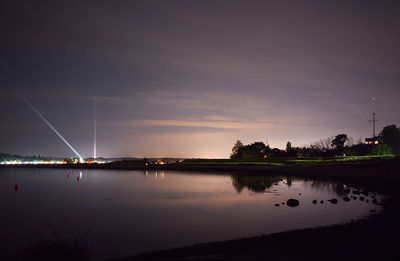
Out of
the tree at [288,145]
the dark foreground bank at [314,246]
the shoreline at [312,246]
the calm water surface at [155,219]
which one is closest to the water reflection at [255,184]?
the calm water surface at [155,219]

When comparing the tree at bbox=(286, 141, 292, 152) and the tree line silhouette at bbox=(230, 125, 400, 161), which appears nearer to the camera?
the tree line silhouette at bbox=(230, 125, 400, 161)

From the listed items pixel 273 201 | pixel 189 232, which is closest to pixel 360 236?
pixel 189 232

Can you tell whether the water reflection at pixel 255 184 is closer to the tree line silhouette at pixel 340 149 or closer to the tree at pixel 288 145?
the tree line silhouette at pixel 340 149

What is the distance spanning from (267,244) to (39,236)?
14498 millimetres

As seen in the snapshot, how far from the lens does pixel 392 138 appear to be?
100188 millimetres

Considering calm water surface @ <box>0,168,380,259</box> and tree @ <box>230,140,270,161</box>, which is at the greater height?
tree @ <box>230,140,270,161</box>

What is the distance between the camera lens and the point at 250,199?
33.7 m

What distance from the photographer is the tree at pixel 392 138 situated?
9919cm

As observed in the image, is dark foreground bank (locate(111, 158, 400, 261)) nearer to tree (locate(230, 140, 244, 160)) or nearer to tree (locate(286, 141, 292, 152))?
tree (locate(230, 140, 244, 160))

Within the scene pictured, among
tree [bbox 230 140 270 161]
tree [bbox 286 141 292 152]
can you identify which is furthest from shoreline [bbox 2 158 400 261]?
tree [bbox 286 141 292 152]

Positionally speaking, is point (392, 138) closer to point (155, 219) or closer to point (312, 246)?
point (155, 219)

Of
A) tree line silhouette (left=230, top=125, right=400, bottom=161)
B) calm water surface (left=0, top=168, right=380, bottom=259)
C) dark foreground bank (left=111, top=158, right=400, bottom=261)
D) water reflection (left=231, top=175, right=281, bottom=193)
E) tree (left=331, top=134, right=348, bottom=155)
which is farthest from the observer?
tree (left=331, top=134, right=348, bottom=155)

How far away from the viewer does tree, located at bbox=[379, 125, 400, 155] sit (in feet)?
325

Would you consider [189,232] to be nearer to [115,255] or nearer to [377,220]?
[115,255]
